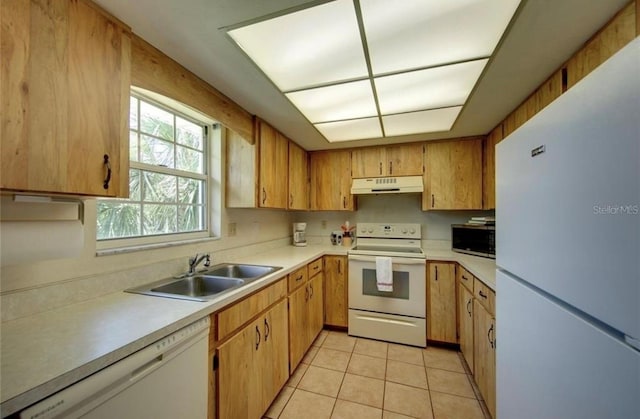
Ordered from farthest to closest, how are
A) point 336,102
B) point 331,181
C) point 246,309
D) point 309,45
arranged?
point 331,181 < point 336,102 < point 246,309 < point 309,45

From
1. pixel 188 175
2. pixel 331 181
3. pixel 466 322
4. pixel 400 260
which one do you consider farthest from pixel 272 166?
pixel 466 322

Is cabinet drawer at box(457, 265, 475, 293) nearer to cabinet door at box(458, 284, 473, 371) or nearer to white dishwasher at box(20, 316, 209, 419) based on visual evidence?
cabinet door at box(458, 284, 473, 371)

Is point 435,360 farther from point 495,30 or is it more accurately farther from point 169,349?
point 495,30

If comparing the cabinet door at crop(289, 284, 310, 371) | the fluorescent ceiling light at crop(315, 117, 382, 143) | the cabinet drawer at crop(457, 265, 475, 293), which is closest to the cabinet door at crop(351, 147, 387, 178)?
the fluorescent ceiling light at crop(315, 117, 382, 143)

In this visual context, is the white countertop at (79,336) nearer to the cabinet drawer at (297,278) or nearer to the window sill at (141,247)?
the window sill at (141,247)

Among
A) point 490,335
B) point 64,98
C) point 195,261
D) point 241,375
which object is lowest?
point 241,375

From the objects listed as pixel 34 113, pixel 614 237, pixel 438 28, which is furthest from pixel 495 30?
pixel 34 113

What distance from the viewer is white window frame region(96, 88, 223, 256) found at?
1.34 meters

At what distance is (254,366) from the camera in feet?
4.62

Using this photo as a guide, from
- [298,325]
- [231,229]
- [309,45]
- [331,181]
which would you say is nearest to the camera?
[309,45]

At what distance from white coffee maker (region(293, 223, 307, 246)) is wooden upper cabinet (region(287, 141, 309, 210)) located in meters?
0.26

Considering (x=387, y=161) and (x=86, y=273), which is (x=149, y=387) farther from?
(x=387, y=161)

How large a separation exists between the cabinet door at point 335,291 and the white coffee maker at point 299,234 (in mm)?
536

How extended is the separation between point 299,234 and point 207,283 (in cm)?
164
